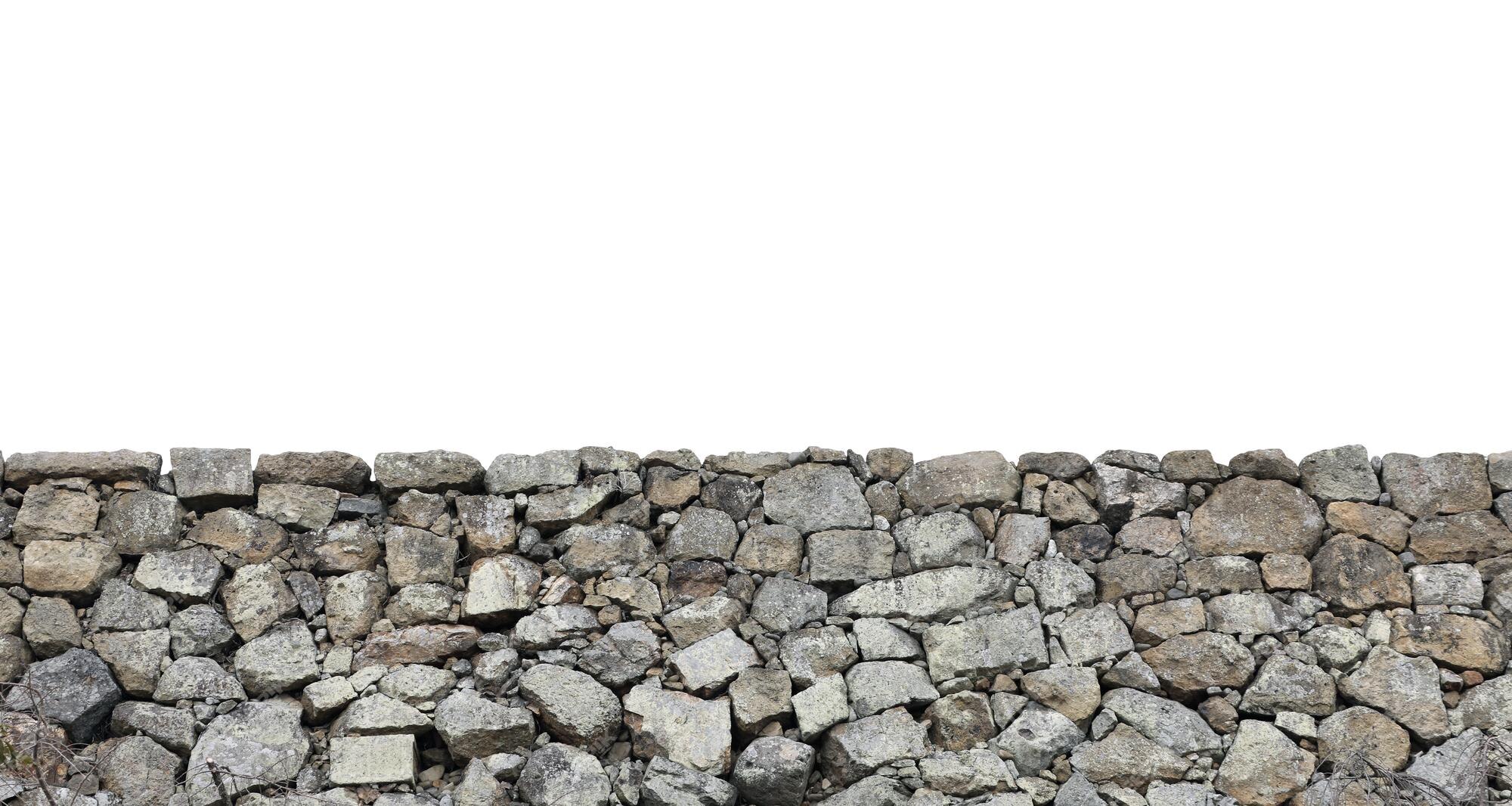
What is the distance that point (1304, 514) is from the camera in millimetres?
6074

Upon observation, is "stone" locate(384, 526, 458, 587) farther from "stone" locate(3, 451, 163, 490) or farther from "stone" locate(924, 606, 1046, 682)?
"stone" locate(924, 606, 1046, 682)

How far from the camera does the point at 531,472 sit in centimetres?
617

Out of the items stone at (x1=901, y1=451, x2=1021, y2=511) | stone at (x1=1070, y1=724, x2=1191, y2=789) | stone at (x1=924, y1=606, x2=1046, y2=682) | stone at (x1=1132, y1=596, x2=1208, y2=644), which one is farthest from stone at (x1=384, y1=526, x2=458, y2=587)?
stone at (x1=1132, y1=596, x2=1208, y2=644)

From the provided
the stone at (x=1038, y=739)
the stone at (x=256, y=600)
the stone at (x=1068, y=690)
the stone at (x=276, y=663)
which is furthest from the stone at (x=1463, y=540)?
the stone at (x=256, y=600)

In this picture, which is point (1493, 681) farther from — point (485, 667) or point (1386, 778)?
point (485, 667)

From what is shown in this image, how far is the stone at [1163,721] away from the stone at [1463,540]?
1.46 meters

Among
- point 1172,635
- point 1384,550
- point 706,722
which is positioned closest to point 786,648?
point 706,722

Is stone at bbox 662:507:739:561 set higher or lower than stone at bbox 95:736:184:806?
higher

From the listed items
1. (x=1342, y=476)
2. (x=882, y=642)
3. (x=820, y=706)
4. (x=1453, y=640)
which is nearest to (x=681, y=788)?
(x=820, y=706)

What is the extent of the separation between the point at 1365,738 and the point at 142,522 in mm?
6080

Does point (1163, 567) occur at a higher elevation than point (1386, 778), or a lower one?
higher

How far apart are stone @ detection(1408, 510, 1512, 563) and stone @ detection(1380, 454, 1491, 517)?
3.0 inches

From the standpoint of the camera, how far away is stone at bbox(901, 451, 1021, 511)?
20.2 feet

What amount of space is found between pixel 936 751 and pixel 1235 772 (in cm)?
141
